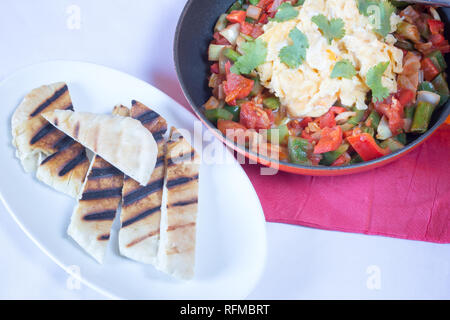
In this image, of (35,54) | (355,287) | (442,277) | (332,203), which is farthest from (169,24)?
(442,277)

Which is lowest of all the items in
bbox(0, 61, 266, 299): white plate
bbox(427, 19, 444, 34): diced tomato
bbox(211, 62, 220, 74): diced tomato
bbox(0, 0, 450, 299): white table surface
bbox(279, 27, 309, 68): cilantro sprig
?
bbox(0, 0, 450, 299): white table surface

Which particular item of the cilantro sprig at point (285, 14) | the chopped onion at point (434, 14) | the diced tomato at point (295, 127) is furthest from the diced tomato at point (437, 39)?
the diced tomato at point (295, 127)

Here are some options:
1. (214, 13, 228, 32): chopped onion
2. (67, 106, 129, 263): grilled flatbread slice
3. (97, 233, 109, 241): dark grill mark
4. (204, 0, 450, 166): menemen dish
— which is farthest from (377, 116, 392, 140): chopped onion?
(97, 233, 109, 241): dark grill mark

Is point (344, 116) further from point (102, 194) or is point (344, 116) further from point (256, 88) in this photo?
point (102, 194)

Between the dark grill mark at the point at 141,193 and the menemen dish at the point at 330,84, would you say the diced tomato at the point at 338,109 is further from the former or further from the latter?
the dark grill mark at the point at 141,193

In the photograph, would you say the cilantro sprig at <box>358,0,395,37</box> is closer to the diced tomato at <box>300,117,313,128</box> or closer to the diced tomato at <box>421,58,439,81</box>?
the diced tomato at <box>421,58,439,81</box>

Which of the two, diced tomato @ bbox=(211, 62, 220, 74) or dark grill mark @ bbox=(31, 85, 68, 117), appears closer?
dark grill mark @ bbox=(31, 85, 68, 117)
